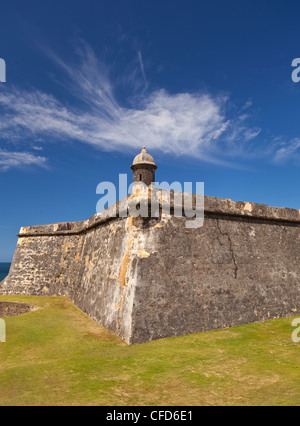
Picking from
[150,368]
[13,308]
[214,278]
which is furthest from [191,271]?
[13,308]

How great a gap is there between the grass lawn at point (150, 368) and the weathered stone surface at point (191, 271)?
1.48 feet

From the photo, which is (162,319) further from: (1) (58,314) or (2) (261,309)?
(1) (58,314)

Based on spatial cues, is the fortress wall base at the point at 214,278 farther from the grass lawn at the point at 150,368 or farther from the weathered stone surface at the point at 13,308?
the weathered stone surface at the point at 13,308

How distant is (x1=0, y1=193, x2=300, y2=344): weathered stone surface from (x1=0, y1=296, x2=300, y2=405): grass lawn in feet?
1.48

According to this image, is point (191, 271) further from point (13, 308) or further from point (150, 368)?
point (13, 308)

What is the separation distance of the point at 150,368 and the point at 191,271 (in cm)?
Answer: 258

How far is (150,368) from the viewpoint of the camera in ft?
12.4

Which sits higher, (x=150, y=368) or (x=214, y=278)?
(x=214, y=278)

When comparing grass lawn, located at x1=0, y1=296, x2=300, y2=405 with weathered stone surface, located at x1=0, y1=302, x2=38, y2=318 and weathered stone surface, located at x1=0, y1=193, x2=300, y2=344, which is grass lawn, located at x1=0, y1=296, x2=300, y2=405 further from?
weathered stone surface, located at x1=0, y1=302, x2=38, y2=318

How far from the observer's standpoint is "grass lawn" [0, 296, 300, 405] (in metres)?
2.97

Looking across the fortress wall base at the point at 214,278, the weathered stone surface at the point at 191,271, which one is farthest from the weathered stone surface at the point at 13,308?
the fortress wall base at the point at 214,278

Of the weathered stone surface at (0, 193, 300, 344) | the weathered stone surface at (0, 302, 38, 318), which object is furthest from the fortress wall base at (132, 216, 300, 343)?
the weathered stone surface at (0, 302, 38, 318)
